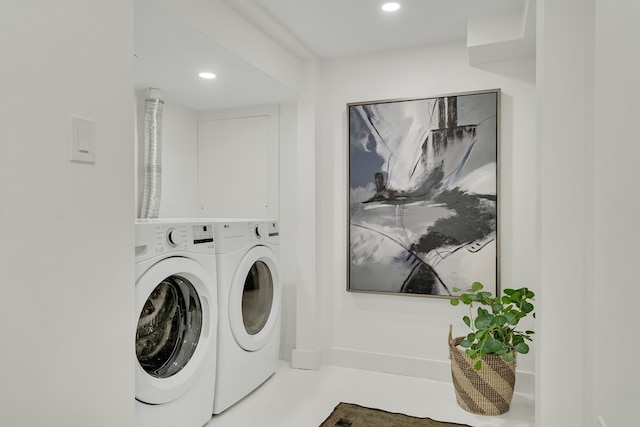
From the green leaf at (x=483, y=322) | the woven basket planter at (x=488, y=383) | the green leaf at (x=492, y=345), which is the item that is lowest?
the woven basket planter at (x=488, y=383)

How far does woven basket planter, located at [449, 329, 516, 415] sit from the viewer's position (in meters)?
2.33

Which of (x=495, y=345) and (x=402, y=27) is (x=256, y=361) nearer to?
(x=495, y=345)

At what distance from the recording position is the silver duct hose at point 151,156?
2859 millimetres

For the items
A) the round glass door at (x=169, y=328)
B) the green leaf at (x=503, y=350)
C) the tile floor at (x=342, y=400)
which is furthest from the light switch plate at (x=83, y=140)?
the green leaf at (x=503, y=350)

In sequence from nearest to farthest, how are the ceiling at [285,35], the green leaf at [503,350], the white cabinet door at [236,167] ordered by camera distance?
the ceiling at [285,35] → the green leaf at [503,350] → the white cabinet door at [236,167]

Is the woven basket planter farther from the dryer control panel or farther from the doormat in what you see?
the dryer control panel

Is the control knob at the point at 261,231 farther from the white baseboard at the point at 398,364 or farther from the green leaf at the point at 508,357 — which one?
the green leaf at the point at 508,357

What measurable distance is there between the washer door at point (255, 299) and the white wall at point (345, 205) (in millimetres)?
459

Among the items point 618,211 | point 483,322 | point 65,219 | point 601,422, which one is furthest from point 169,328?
point 618,211

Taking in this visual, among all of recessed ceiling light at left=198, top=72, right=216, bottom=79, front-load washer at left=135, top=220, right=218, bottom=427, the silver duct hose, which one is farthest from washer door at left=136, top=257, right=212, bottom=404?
recessed ceiling light at left=198, top=72, right=216, bottom=79

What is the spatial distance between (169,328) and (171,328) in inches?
0.7

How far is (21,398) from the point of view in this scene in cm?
113

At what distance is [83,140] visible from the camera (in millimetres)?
1304

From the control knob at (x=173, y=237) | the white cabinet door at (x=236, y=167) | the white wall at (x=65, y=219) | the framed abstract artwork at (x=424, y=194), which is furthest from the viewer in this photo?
the white cabinet door at (x=236, y=167)
